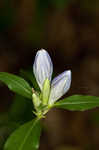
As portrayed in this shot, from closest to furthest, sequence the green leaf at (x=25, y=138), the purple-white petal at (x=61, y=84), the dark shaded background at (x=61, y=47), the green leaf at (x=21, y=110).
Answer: the green leaf at (x=25, y=138) < the purple-white petal at (x=61, y=84) < the green leaf at (x=21, y=110) < the dark shaded background at (x=61, y=47)

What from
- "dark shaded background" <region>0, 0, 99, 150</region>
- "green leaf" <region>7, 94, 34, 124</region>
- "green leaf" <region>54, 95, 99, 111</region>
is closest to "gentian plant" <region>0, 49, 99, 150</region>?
"green leaf" <region>54, 95, 99, 111</region>

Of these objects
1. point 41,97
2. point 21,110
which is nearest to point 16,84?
point 41,97

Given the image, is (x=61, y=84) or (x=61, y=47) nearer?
(x=61, y=84)

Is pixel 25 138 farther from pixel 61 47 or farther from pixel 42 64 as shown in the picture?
pixel 61 47

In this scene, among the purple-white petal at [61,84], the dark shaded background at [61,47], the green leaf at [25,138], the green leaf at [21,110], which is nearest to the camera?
the green leaf at [25,138]

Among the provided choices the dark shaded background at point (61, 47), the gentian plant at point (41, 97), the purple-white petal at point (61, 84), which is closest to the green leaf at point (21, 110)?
the gentian plant at point (41, 97)

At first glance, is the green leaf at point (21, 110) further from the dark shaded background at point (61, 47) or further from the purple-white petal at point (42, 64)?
the dark shaded background at point (61, 47)

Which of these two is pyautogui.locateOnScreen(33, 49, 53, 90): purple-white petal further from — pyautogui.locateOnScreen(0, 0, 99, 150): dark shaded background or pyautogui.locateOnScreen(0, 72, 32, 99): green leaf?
pyautogui.locateOnScreen(0, 0, 99, 150): dark shaded background
